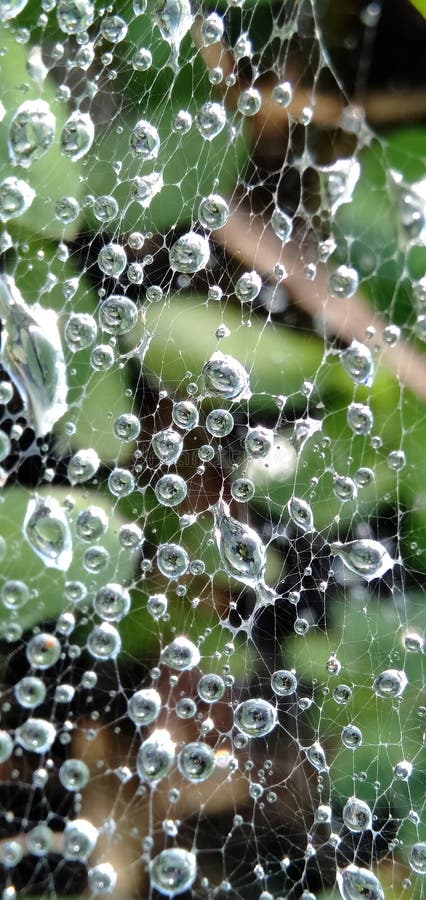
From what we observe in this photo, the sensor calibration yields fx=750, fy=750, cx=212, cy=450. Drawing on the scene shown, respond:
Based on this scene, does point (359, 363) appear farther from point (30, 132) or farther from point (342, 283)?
point (30, 132)

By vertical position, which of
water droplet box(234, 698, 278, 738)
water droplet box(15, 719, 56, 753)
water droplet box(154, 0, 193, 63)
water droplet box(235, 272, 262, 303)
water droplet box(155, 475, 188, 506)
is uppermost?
water droplet box(154, 0, 193, 63)

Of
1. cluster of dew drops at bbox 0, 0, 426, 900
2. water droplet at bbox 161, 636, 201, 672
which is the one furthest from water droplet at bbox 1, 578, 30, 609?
water droplet at bbox 161, 636, 201, 672

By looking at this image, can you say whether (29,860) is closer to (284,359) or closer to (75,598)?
(75,598)

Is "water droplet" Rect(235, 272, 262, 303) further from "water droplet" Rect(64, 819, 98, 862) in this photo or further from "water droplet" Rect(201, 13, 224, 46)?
"water droplet" Rect(64, 819, 98, 862)

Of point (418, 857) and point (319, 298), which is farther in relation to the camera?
point (319, 298)

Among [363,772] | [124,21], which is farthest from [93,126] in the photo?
[363,772]

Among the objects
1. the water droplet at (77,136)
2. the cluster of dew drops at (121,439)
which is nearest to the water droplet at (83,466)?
the cluster of dew drops at (121,439)

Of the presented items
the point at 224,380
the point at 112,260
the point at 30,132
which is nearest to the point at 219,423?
the point at 224,380
